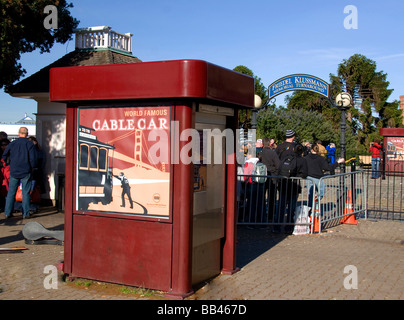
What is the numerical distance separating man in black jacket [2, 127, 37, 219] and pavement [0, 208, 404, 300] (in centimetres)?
83

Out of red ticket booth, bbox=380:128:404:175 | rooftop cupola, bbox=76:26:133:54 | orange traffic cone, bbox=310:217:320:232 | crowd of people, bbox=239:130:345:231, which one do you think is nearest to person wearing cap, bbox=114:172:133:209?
crowd of people, bbox=239:130:345:231

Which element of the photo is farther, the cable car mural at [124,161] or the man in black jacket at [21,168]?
Answer: the man in black jacket at [21,168]

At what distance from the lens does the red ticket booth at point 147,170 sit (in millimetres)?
5012

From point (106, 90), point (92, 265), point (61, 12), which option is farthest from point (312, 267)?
point (61, 12)

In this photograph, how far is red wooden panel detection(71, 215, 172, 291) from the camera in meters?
5.14

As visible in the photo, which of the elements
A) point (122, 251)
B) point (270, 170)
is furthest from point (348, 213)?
point (122, 251)

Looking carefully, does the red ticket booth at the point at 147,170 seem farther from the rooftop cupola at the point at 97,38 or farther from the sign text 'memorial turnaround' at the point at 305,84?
the rooftop cupola at the point at 97,38

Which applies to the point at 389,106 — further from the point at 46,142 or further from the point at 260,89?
the point at 46,142

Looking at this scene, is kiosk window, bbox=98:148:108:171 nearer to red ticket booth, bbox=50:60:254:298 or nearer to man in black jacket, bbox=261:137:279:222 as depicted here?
red ticket booth, bbox=50:60:254:298

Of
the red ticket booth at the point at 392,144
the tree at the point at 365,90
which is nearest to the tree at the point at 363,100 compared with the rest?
the tree at the point at 365,90

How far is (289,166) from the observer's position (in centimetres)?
920

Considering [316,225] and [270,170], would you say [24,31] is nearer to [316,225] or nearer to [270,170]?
[270,170]

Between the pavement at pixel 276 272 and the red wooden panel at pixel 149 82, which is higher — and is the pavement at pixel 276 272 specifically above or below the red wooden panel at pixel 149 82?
below

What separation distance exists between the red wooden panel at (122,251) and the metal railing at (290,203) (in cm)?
425
